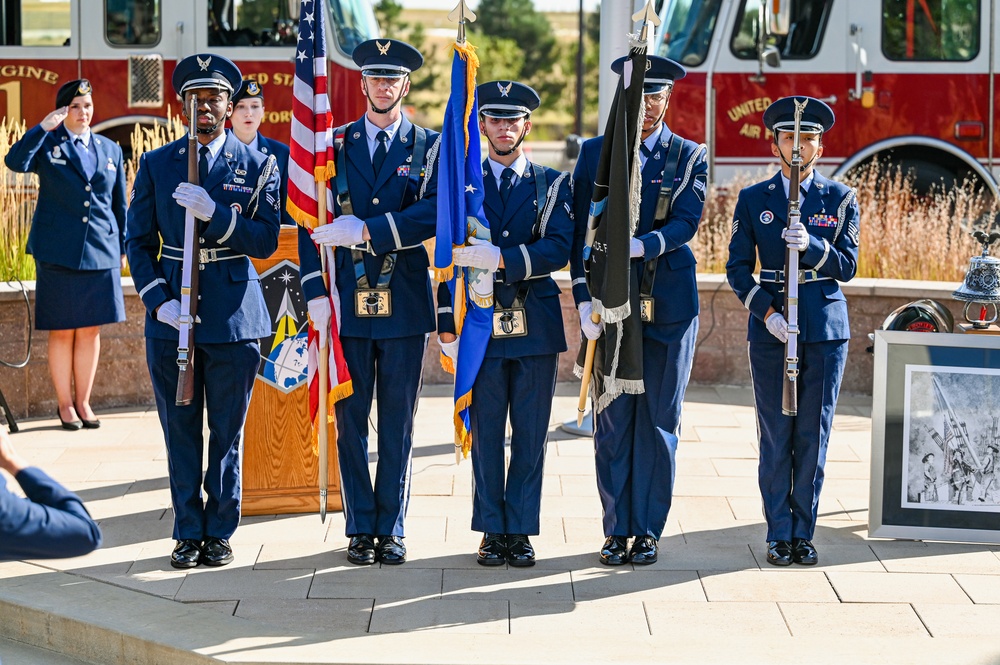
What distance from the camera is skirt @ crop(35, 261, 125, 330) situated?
802 centimetres

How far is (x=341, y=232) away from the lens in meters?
5.48

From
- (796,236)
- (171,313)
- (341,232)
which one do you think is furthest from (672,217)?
(171,313)

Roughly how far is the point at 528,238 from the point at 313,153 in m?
0.95

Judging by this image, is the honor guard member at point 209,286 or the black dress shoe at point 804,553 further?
the black dress shoe at point 804,553

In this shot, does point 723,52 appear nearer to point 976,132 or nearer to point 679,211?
point 976,132

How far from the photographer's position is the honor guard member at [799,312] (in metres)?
5.64

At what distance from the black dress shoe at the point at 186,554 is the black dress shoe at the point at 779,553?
Answer: 2.39 m

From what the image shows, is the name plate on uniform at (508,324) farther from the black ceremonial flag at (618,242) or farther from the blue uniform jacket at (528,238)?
the black ceremonial flag at (618,242)

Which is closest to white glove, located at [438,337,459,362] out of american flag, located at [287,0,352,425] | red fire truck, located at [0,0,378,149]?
american flag, located at [287,0,352,425]

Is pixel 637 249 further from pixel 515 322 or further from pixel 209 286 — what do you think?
pixel 209 286

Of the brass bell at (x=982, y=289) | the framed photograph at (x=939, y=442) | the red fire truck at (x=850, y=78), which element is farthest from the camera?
the red fire truck at (x=850, y=78)

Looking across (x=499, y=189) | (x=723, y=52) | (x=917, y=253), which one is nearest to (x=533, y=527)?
(x=499, y=189)

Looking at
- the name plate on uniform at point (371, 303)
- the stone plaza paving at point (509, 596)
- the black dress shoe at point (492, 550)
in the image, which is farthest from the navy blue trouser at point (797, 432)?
the name plate on uniform at point (371, 303)

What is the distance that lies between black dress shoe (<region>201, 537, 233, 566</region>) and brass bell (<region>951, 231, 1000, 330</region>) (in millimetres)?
3540
